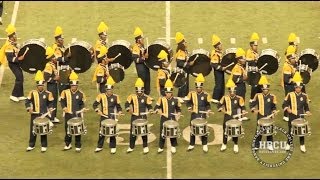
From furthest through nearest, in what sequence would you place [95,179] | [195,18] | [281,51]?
[195,18] → [281,51] → [95,179]

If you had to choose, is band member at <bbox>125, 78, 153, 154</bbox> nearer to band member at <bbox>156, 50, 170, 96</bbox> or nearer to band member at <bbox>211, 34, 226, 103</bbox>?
band member at <bbox>156, 50, 170, 96</bbox>

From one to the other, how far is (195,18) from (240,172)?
11.5m

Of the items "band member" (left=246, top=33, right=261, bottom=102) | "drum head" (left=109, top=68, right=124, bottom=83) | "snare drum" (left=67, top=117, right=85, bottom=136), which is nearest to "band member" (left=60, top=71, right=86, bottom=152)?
"snare drum" (left=67, top=117, right=85, bottom=136)

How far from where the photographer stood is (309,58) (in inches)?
1391

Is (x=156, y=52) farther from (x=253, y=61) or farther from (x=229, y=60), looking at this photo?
(x=253, y=61)

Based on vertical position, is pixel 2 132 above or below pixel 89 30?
below

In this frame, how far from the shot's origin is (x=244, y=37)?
40875 millimetres

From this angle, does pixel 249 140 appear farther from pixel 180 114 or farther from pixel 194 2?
pixel 194 2

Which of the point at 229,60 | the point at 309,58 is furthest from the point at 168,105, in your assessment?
the point at 309,58

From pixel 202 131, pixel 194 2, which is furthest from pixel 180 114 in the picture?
pixel 194 2

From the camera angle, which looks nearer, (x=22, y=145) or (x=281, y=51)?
(x=22, y=145)

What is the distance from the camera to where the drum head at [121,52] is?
36.0 meters

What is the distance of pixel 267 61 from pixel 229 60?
98 centimetres

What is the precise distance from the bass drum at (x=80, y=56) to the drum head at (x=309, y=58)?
5467mm
